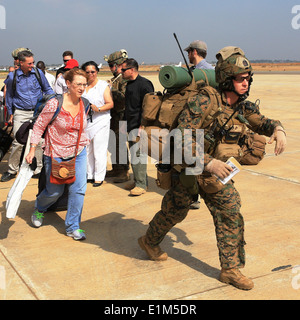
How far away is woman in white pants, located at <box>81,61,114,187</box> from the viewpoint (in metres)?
6.98

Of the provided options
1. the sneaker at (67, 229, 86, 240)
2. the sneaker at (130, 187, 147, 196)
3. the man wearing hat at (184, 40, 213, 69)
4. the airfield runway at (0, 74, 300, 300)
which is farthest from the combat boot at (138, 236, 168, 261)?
the man wearing hat at (184, 40, 213, 69)

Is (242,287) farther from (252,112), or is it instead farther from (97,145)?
(97,145)

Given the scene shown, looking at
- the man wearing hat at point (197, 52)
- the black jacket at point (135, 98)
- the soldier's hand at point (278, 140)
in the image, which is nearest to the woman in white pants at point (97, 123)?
the black jacket at point (135, 98)

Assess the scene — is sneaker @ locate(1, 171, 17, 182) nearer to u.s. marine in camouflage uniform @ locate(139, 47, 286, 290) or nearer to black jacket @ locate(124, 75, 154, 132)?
black jacket @ locate(124, 75, 154, 132)

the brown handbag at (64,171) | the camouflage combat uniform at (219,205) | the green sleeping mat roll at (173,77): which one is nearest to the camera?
the camouflage combat uniform at (219,205)

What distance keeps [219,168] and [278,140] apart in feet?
2.34

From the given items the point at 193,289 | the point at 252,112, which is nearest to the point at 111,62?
the point at 252,112

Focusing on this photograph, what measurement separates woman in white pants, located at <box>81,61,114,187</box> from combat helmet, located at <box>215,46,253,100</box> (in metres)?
3.35

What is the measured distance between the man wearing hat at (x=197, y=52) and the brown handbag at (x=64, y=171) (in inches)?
89.1

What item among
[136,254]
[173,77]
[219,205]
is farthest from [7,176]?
[219,205]

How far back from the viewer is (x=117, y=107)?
7.52 meters

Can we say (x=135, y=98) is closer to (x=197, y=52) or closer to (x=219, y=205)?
(x=197, y=52)

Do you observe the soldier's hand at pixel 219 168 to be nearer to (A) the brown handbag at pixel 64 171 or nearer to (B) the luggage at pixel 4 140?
(A) the brown handbag at pixel 64 171

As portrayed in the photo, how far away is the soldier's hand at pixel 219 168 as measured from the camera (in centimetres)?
343
